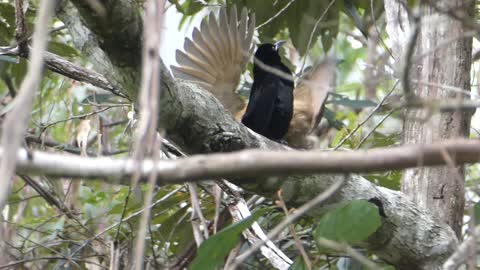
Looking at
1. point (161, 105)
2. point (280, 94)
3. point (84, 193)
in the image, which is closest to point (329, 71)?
point (280, 94)

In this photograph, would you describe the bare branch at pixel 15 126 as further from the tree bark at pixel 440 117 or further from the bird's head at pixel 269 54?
the bird's head at pixel 269 54

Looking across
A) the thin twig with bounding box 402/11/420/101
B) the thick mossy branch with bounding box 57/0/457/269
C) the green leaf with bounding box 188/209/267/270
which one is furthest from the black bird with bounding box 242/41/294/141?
the thin twig with bounding box 402/11/420/101

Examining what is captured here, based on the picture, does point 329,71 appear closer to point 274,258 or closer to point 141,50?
point 274,258

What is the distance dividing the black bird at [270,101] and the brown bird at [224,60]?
11 cm

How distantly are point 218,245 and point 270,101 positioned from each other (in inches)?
75.9

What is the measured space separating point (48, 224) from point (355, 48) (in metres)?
2.48

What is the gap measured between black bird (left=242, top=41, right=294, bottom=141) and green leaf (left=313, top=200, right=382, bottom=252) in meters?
1.89

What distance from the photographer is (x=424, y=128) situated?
2.39 m

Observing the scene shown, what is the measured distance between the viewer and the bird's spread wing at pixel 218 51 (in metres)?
3.13

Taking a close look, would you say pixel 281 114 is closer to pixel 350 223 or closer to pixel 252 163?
pixel 350 223

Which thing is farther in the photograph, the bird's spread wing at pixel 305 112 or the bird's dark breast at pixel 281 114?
the bird's dark breast at pixel 281 114

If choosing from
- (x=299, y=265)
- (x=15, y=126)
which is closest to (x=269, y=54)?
(x=299, y=265)

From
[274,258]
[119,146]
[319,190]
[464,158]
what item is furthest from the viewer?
[119,146]

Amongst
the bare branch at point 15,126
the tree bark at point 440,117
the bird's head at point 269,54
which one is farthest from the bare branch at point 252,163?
the bird's head at point 269,54
